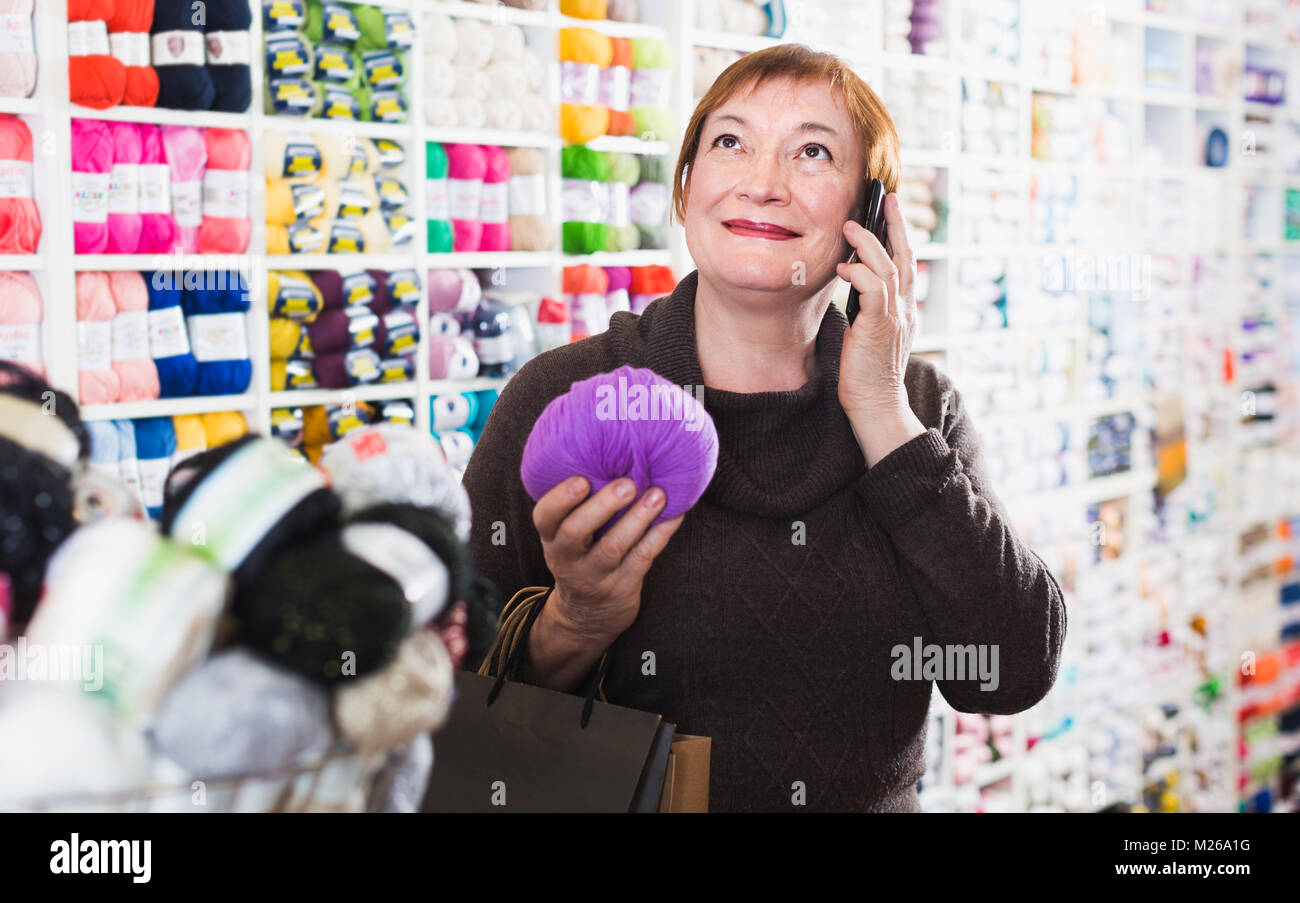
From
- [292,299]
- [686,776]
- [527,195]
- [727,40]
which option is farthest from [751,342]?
[727,40]

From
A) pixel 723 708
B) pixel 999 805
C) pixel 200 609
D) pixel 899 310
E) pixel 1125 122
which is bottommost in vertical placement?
pixel 999 805

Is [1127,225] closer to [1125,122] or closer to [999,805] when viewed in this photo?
[1125,122]

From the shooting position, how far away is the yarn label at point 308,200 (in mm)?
2072

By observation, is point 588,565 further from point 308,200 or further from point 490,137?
point 490,137

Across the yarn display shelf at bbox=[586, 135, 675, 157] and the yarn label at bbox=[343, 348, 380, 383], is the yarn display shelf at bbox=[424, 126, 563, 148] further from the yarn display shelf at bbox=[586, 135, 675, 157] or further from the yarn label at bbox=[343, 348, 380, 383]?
the yarn label at bbox=[343, 348, 380, 383]

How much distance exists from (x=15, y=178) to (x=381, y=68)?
2.33 feet

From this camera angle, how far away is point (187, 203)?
1932mm

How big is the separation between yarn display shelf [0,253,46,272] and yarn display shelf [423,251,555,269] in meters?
0.72

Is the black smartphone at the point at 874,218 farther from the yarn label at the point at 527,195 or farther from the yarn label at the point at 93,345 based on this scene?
the yarn label at the point at 527,195

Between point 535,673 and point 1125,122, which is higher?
point 1125,122

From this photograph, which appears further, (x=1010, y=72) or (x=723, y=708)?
(x=1010, y=72)

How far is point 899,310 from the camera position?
93 centimetres
